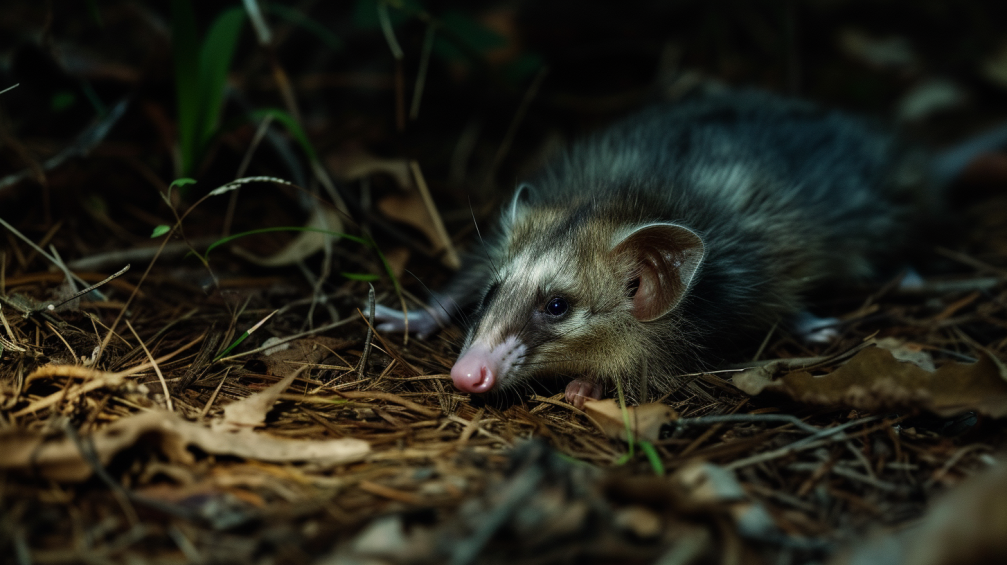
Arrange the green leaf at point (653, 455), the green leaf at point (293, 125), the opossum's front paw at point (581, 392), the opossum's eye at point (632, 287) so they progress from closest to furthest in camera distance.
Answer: the green leaf at point (653, 455)
the opossum's front paw at point (581, 392)
the opossum's eye at point (632, 287)
the green leaf at point (293, 125)

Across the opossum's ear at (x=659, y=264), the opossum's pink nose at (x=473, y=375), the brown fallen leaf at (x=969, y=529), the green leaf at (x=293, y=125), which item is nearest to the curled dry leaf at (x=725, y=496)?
the brown fallen leaf at (x=969, y=529)

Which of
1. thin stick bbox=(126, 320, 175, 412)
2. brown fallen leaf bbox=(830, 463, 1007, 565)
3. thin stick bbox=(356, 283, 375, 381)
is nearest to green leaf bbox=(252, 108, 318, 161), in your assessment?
thin stick bbox=(356, 283, 375, 381)

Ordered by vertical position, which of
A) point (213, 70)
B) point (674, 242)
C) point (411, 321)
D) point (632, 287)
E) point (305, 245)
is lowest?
point (411, 321)

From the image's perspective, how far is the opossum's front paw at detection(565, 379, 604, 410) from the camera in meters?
2.96

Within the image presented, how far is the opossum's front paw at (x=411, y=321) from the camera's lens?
3.56 metres

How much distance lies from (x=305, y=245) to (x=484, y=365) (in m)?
1.48

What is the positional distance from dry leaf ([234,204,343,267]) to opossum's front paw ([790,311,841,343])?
2.50 meters

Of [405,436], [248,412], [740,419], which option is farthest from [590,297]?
[248,412]

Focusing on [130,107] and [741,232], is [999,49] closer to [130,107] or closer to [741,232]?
[741,232]

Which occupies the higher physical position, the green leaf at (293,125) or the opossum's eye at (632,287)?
the green leaf at (293,125)

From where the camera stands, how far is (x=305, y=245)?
3.76m

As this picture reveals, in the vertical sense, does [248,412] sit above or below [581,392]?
above

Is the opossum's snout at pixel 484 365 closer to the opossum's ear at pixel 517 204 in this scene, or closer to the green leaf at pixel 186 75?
the opossum's ear at pixel 517 204

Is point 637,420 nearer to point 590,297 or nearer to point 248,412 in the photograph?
point 590,297
